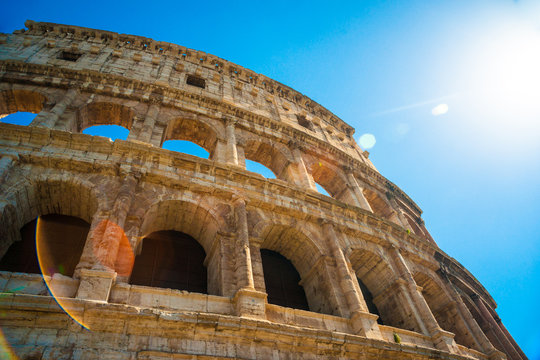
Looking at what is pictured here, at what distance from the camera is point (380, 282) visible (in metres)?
10.2

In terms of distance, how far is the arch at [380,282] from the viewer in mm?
9531

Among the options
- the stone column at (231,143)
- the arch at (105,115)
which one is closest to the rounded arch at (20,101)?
the arch at (105,115)

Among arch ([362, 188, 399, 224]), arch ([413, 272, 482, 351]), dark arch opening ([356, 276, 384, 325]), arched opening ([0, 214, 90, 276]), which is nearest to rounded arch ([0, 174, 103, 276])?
arched opening ([0, 214, 90, 276])

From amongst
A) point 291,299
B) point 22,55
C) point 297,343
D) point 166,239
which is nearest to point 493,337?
point 291,299

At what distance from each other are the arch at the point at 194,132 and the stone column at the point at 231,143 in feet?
1.59

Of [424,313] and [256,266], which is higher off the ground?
[256,266]

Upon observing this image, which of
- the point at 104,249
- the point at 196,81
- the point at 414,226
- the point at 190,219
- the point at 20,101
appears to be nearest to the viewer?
the point at 104,249

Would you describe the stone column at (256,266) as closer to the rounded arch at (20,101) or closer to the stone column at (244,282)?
the stone column at (244,282)

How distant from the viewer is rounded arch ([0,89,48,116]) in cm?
1074

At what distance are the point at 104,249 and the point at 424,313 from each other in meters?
8.11

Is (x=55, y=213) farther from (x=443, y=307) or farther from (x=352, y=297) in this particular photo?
(x=443, y=307)

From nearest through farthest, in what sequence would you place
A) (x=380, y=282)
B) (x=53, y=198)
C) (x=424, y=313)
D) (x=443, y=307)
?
(x=53, y=198) → (x=424, y=313) → (x=380, y=282) → (x=443, y=307)

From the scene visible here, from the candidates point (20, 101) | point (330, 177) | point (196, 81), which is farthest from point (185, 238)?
point (196, 81)

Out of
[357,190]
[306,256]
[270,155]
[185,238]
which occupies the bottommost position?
[306,256]
